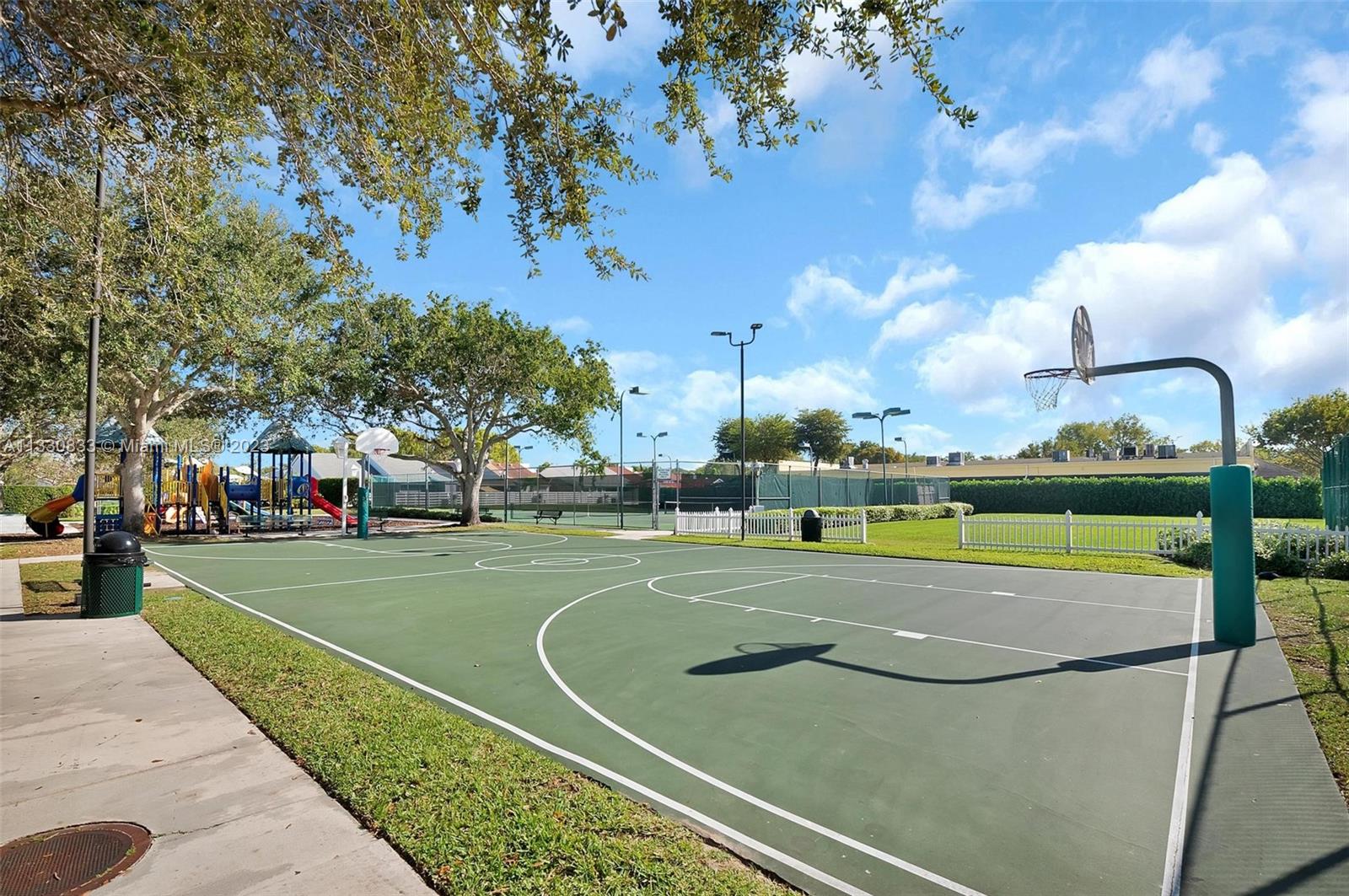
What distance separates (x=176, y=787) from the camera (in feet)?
13.8

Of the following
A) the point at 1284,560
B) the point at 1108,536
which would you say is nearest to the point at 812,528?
the point at 1108,536

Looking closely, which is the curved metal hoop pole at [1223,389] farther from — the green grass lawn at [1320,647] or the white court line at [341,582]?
the white court line at [341,582]

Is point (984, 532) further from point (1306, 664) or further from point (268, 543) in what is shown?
point (268, 543)

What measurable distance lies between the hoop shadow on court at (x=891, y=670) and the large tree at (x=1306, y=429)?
2169 inches

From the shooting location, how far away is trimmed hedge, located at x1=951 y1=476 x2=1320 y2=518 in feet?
118

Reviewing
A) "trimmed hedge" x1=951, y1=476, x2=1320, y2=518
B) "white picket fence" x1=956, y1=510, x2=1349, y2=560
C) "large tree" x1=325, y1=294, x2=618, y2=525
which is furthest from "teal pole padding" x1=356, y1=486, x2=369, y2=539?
"trimmed hedge" x1=951, y1=476, x2=1320, y2=518

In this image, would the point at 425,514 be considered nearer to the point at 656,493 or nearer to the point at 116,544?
the point at 656,493

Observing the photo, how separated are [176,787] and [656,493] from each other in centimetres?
2363

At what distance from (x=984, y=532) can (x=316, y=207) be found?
762 inches

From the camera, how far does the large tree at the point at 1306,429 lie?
4800cm

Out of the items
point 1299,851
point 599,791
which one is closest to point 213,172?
point 599,791

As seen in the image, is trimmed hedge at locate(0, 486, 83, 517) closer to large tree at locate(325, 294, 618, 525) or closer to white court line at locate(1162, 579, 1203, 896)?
large tree at locate(325, 294, 618, 525)

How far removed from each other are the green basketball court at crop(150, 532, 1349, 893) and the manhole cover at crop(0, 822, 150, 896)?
7.62 ft

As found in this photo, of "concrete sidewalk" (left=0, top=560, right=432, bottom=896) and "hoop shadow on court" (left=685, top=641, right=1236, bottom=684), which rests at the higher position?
"concrete sidewalk" (left=0, top=560, right=432, bottom=896)
